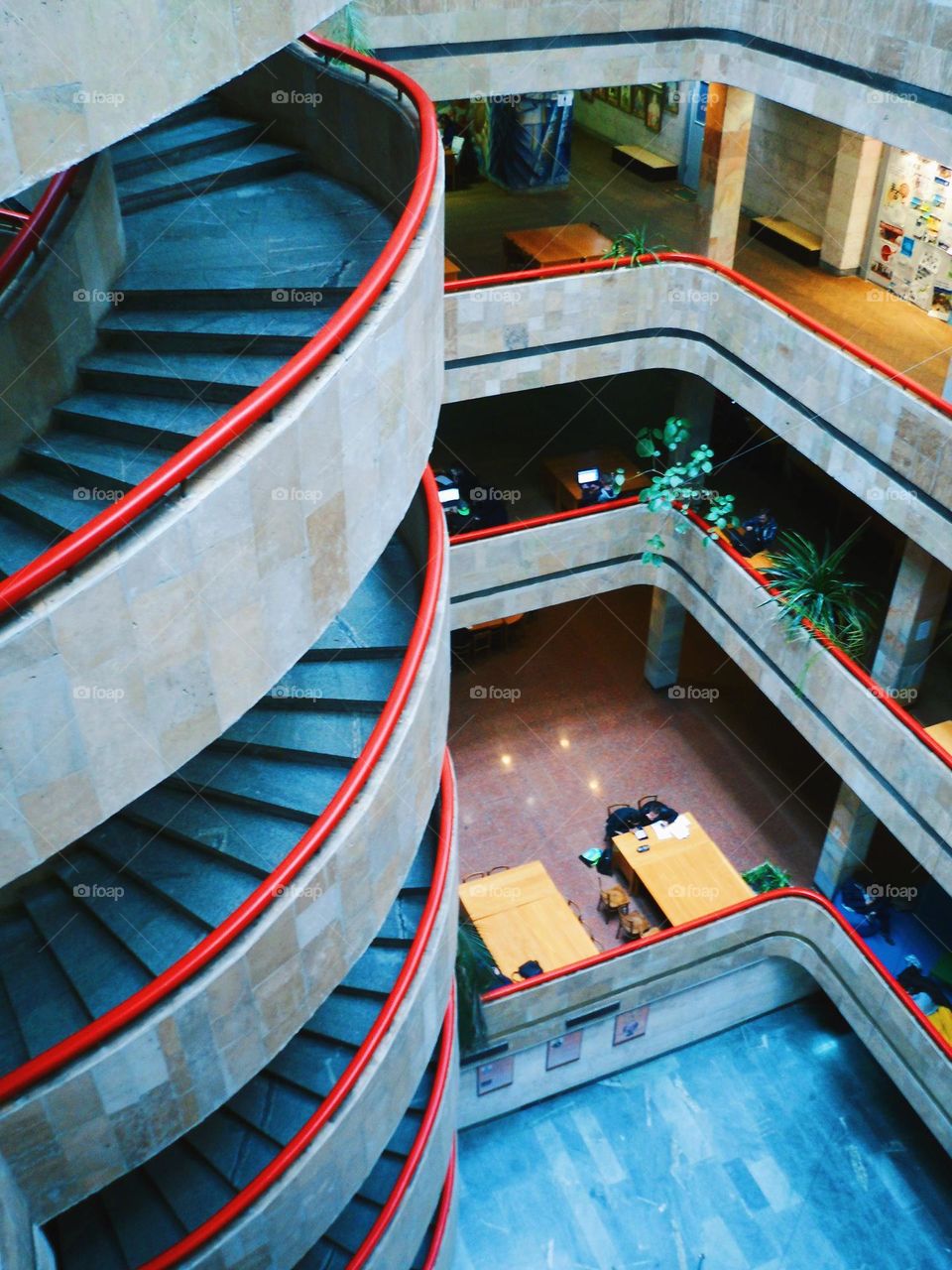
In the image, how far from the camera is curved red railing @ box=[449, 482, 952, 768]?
511 inches

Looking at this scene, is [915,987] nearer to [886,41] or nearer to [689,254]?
[689,254]

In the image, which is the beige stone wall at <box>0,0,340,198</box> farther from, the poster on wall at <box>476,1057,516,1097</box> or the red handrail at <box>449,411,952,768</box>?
the poster on wall at <box>476,1057,516,1097</box>

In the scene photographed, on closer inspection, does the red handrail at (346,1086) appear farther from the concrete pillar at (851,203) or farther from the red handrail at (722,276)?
the concrete pillar at (851,203)

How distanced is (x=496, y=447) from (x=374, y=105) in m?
10.7

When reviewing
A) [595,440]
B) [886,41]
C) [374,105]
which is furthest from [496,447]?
[374,105]

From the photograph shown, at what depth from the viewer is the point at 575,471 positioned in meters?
18.3

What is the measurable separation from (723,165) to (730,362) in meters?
2.40

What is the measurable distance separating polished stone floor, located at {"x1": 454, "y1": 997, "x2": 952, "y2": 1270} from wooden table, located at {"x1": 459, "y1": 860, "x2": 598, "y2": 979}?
245cm

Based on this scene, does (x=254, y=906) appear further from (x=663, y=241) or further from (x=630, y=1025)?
(x=663, y=241)

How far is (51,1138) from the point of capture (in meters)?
7.11

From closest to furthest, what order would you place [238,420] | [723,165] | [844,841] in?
[238,420] → [723,165] → [844,841]

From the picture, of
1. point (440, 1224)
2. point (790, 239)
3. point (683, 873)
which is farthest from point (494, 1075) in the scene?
point (790, 239)

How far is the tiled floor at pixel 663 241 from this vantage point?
1505 centimetres

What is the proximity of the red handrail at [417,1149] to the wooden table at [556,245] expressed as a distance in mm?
9920
